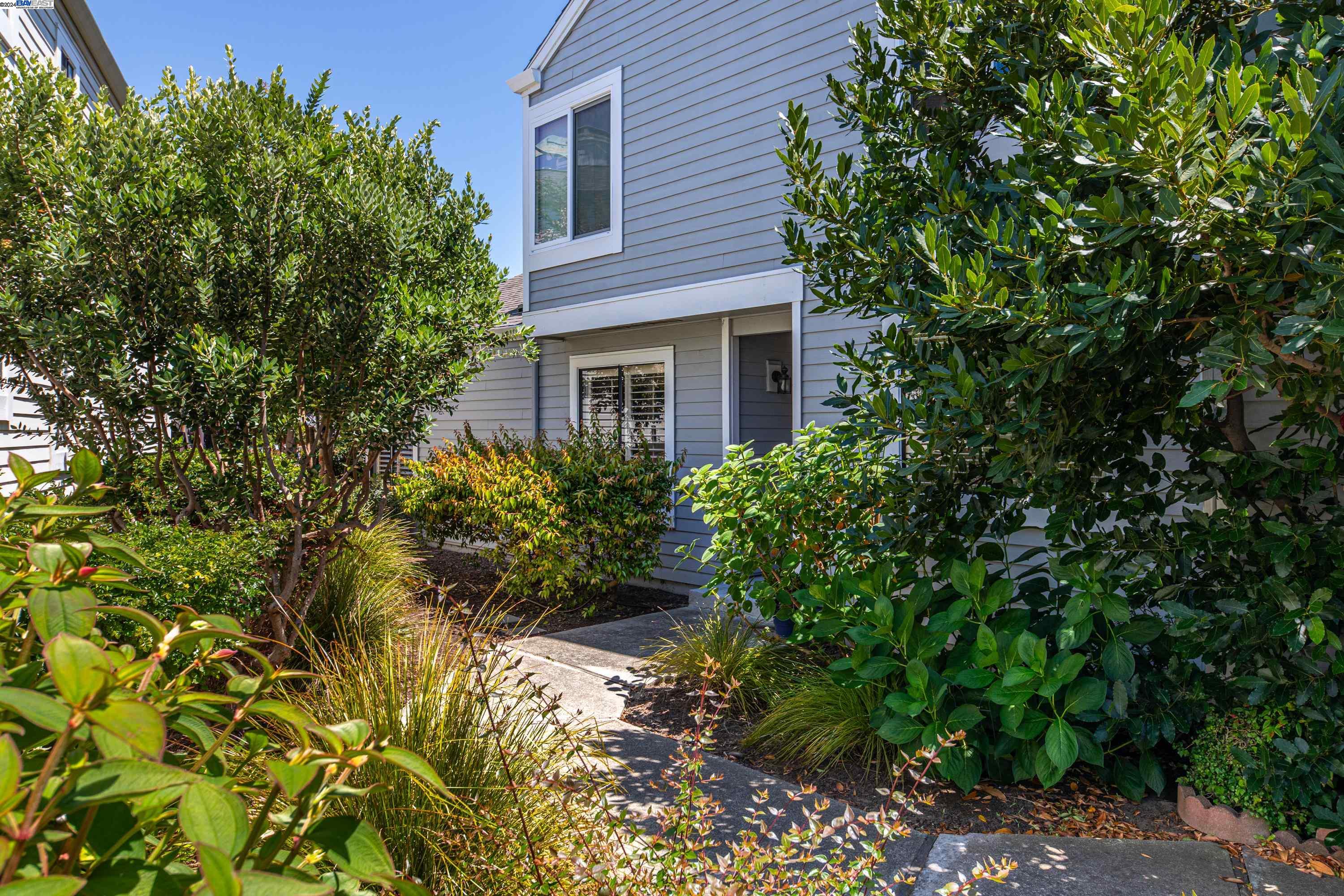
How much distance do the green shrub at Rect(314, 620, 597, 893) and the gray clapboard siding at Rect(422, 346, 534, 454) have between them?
695cm

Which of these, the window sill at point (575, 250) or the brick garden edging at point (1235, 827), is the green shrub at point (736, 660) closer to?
the brick garden edging at point (1235, 827)

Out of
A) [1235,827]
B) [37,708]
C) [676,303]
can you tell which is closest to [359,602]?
[676,303]

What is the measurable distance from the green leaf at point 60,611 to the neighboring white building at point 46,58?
2.57 metres

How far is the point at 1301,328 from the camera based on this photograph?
234cm

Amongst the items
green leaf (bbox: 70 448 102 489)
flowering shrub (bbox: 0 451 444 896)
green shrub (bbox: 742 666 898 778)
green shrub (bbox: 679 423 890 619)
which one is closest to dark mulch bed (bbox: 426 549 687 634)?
green shrub (bbox: 679 423 890 619)

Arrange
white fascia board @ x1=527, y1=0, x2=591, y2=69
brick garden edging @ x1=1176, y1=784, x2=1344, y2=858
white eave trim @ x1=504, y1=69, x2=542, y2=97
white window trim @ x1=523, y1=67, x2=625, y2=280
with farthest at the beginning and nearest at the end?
1. white eave trim @ x1=504, y1=69, x2=542, y2=97
2. white fascia board @ x1=527, y1=0, x2=591, y2=69
3. white window trim @ x1=523, y1=67, x2=625, y2=280
4. brick garden edging @ x1=1176, y1=784, x2=1344, y2=858

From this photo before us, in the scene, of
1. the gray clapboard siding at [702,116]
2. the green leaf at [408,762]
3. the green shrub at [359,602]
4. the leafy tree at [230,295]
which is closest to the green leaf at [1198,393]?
the green leaf at [408,762]

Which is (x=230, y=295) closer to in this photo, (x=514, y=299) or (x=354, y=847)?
(x=354, y=847)

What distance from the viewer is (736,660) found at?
4941mm

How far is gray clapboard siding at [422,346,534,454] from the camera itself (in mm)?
10719

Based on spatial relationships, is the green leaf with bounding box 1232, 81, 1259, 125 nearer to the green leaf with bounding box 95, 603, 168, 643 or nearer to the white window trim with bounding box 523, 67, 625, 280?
the green leaf with bounding box 95, 603, 168, 643

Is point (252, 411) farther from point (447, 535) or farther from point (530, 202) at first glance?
point (530, 202)

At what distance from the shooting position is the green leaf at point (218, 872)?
0.63 meters

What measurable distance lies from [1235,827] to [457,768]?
293 centimetres
